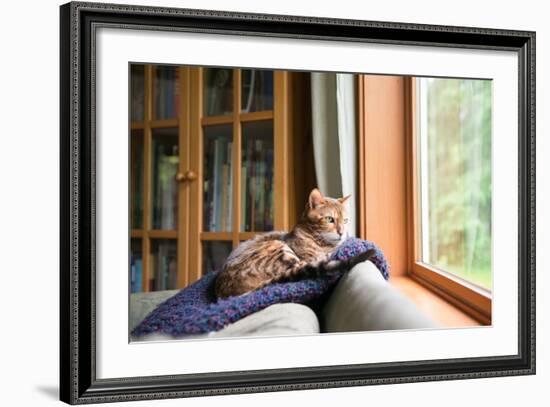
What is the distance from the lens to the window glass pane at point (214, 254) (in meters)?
1.56

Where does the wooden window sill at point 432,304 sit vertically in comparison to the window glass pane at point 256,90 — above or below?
below

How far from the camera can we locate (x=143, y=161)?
5.04ft

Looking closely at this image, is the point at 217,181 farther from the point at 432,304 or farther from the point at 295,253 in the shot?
the point at 432,304

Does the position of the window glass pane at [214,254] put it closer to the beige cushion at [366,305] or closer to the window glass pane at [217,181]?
the window glass pane at [217,181]

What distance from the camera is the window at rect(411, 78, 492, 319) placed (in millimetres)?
1717

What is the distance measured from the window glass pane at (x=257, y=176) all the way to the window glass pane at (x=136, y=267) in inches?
8.3

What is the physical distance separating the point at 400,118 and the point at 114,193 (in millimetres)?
612

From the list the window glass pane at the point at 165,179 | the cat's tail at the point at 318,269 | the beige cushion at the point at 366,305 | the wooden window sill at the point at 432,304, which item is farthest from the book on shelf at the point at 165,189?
the wooden window sill at the point at 432,304

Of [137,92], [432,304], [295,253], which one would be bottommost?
[432,304]

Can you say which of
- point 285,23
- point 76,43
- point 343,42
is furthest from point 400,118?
point 76,43

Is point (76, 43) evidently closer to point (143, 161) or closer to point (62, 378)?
point (143, 161)

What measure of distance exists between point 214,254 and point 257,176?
0.18 m

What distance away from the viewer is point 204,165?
5.22ft

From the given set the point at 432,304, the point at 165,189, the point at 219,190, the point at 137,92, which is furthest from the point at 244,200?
the point at 432,304
